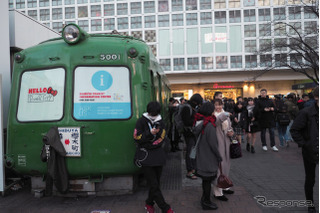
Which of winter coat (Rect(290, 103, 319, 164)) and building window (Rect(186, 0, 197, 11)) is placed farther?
building window (Rect(186, 0, 197, 11))

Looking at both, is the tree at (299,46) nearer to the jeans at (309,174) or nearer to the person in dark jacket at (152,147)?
the jeans at (309,174)

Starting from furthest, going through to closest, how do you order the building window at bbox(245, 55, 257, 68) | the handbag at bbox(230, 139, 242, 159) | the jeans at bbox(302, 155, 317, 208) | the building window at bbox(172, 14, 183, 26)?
the building window at bbox(172, 14, 183, 26), the building window at bbox(245, 55, 257, 68), the handbag at bbox(230, 139, 242, 159), the jeans at bbox(302, 155, 317, 208)

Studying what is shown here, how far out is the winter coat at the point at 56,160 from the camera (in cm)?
394

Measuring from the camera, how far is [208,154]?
12.4ft

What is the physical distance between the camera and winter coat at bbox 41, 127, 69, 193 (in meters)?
3.94

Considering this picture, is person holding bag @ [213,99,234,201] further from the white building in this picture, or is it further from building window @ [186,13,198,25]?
building window @ [186,13,198,25]

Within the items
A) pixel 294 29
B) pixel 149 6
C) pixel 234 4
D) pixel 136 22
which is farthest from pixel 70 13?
pixel 294 29

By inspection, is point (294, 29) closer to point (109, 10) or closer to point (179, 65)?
point (179, 65)

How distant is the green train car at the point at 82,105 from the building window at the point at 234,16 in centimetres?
3525

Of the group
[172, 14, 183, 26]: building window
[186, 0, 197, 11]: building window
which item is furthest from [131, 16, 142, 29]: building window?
[186, 0, 197, 11]: building window

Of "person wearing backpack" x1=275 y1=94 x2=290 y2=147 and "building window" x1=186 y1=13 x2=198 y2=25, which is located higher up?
"building window" x1=186 y1=13 x2=198 y2=25

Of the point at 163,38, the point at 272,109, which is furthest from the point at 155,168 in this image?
the point at 163,38

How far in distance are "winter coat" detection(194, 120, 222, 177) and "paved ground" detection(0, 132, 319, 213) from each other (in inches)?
26.6

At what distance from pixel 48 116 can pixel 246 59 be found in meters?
35.0
